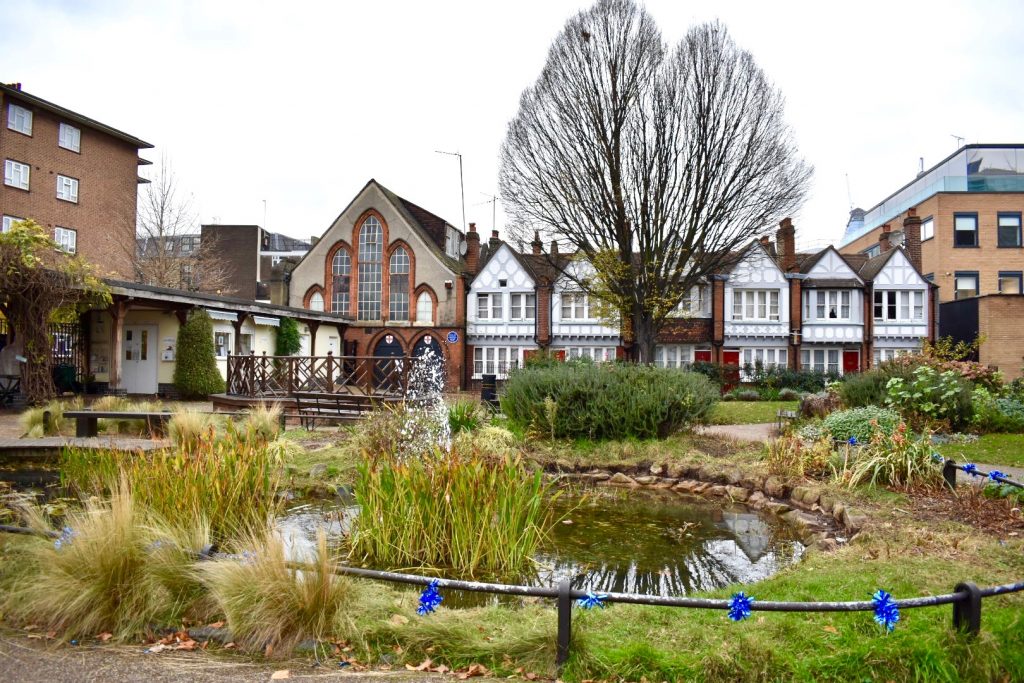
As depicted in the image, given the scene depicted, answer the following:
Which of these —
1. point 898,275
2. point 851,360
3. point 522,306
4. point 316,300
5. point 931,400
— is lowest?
point 931,400

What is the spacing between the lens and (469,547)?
6008mm

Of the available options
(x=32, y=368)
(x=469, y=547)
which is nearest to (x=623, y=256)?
(x=32, y=368)

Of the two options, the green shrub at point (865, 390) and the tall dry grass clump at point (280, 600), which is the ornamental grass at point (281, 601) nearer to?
the tall dry grass clump at point (280, 600)

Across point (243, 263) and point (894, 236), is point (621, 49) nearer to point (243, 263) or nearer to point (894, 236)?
point (894, 236)

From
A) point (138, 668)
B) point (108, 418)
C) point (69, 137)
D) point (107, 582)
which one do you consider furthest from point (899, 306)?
point (69, 137)

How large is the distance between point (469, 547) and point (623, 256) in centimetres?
2079

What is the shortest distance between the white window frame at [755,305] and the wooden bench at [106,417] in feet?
99.9

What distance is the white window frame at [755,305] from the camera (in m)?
37.3

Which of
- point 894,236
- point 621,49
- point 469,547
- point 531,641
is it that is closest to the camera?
point 531,641

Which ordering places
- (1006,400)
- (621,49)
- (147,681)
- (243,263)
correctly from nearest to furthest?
Answer: (147,681), (1006,400), (621,49), (243,263)

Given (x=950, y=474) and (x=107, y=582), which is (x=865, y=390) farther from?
(x=107, y=582)

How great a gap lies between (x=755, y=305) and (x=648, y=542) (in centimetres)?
3239

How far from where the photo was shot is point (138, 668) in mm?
3674

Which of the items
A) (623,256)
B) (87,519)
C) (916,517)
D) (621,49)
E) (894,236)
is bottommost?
(916,517)
